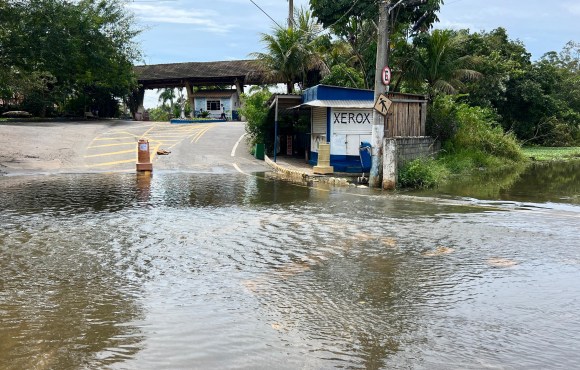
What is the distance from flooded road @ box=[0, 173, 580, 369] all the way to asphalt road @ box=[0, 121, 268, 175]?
30.8 feet

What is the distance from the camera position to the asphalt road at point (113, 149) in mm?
21344

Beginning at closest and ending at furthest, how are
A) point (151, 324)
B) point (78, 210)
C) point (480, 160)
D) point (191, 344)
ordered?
1. point (191, 344)
2. point (151, 324)
3. point (78, 210)
4. point (480, 160)

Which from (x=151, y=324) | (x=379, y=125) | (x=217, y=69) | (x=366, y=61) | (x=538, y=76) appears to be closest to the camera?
(x=151, y=324)

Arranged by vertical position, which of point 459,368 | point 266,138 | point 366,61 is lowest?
point 459,368

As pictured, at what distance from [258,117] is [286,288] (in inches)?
788

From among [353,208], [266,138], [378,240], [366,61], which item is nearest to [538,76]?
[366,61]

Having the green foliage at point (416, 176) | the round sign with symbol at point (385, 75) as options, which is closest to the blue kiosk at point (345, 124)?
the green foliage at point (416, 176)

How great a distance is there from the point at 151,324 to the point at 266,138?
21509 mm

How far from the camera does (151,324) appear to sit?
528cm

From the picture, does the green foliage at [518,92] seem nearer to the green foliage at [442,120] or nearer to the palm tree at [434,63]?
the palm tree at [434,63]

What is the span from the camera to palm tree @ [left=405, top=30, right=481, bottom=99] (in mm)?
24953

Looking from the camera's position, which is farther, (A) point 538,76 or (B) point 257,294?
(A) point 538,76

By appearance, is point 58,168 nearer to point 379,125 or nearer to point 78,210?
point 78,210

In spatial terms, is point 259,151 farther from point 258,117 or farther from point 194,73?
point 194,73
